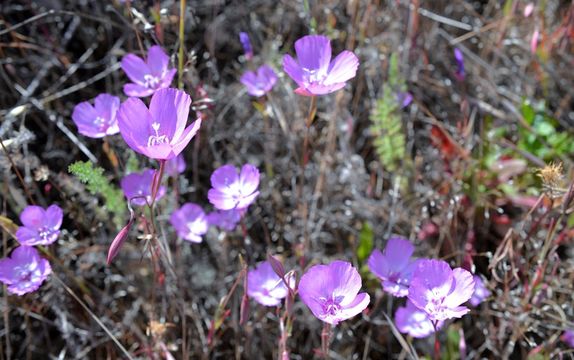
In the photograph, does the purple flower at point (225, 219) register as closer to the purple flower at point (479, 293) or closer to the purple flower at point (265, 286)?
the purple flower at point (265, 286)

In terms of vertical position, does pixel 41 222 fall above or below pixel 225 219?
above

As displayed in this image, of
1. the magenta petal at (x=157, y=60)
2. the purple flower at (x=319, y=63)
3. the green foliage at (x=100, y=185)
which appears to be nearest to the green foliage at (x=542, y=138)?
the purple flower at (x=319, y=63)

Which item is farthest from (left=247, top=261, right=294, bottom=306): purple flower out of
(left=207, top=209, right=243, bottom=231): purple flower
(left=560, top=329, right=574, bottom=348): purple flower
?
(left=560, top=329, right=574, bottom=348): purple flower

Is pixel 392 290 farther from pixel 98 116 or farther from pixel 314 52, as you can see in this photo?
pixel 98 116

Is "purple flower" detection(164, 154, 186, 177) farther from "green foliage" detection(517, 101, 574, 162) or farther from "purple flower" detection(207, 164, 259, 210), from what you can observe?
"green foliage" detection(517, 101, 574, 162)

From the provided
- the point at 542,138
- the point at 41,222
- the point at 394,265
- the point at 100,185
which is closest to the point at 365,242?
the point at 394,265

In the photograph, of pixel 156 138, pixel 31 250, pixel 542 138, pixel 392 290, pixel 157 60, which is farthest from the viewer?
pixel 542 138
